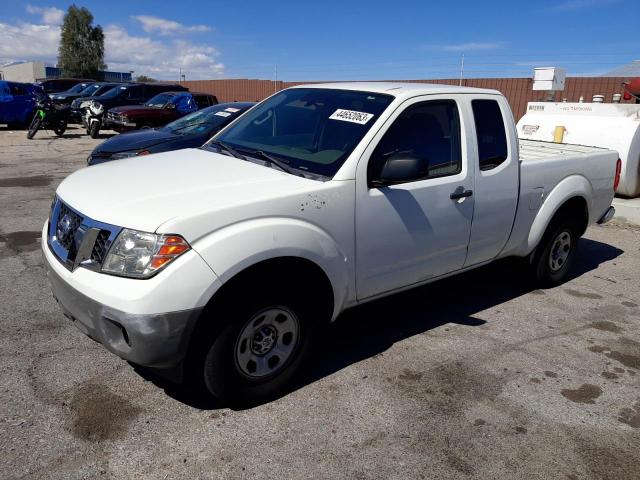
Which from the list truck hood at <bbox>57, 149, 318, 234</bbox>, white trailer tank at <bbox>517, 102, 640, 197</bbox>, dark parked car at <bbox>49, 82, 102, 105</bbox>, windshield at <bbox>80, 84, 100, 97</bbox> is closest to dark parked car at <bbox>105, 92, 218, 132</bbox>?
dark parked car at <bbox>49, 82, 102, 105</bbox>

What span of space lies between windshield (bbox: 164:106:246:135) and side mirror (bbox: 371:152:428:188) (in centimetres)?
504

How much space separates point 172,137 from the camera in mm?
7633

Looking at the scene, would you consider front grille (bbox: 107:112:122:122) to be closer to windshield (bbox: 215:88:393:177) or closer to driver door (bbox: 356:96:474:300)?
windshield (bbox: 215:88:393:177)

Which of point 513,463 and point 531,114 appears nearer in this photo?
point 513,463

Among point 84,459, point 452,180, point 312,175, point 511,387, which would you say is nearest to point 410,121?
point 452,180

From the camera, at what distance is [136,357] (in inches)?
105

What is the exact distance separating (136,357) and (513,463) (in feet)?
6.68

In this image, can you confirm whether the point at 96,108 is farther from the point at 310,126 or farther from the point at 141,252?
the point at 141,252

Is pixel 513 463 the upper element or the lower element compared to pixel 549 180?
lower

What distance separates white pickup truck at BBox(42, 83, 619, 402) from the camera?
104 inches

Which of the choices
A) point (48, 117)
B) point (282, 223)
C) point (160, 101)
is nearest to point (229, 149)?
point (282, 223)

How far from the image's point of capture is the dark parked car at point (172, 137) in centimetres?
733

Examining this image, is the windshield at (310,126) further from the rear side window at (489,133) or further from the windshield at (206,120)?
the windshield at (206,120)

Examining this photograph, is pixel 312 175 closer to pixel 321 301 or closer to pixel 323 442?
pixel 321 301
